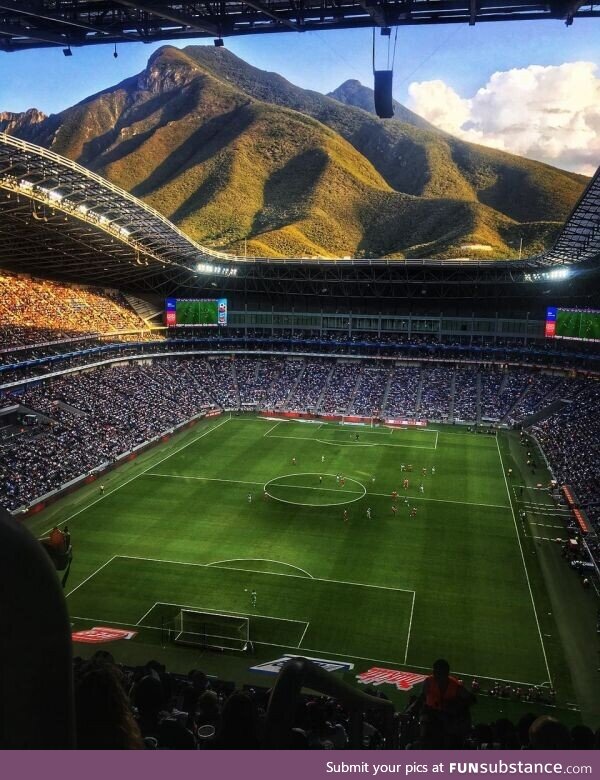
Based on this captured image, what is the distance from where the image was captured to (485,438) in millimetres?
64688

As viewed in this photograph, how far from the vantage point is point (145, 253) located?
70938 mm

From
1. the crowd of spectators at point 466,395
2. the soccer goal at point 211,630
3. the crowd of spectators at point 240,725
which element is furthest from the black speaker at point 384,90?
the crowd of spectators at point 466,395

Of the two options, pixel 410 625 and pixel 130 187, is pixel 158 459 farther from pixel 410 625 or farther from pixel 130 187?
pixel 130 187

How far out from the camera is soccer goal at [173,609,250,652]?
27594mm

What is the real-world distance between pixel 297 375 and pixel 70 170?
44830 mm

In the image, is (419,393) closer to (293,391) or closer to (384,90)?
(293,391)

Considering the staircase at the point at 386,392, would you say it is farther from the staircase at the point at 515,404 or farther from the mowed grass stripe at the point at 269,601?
the mowed grass stripe at the point at 269,601

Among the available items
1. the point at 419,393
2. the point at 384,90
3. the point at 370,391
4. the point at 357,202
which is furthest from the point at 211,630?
the point at 357,202

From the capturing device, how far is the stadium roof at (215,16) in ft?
36.8

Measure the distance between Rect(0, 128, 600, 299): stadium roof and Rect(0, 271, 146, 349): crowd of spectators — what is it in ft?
5.95

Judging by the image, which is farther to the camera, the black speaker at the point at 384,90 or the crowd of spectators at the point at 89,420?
the crowd of spectators at the point at 89,420

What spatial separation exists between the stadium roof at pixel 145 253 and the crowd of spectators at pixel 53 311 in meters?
1.81

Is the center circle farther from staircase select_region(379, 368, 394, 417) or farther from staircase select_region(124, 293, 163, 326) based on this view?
staircase select_region(124, 293, 163, 326)

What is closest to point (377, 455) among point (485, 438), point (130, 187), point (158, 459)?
point (485, 438)
